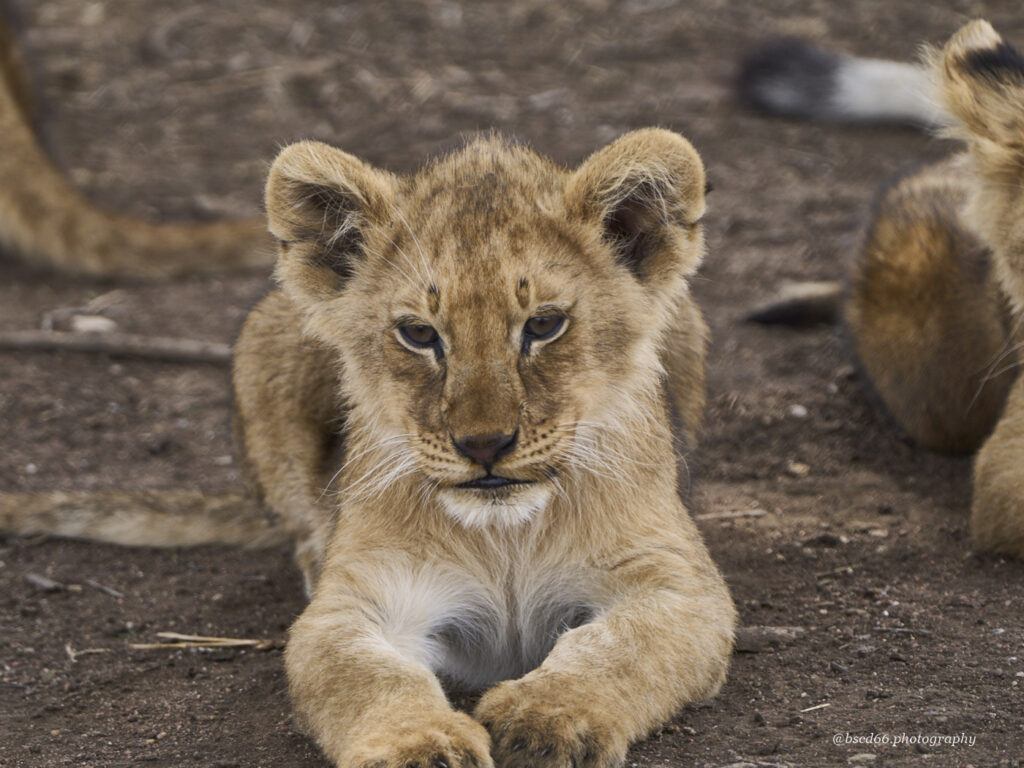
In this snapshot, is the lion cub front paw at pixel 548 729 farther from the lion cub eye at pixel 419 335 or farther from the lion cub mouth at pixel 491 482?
the lion cub eye at pixel 419 335

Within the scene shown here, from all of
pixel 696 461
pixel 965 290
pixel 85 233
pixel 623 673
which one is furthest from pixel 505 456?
pixel 85 233

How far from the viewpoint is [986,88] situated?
Answer: 4.91 meters

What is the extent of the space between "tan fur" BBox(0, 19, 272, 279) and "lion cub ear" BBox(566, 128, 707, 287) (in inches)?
157

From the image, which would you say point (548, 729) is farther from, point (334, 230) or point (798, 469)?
point (798, 469)

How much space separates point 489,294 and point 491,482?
446 mm

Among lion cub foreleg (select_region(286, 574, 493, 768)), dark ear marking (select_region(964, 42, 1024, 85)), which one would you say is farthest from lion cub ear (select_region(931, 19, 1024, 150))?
lion cub foreleg (select_region(286, 574, 493, 768))

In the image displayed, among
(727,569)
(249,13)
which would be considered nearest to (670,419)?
(727,569)

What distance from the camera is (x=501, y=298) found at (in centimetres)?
349

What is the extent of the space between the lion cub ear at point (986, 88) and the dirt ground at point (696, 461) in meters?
1.36

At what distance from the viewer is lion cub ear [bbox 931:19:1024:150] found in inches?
191

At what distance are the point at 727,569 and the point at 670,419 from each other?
0.65 m

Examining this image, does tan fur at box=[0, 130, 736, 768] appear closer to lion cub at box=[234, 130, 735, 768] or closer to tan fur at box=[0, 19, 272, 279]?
lion cub at box=[234, 130, 735, 768]

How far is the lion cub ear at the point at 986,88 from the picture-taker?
4859mm

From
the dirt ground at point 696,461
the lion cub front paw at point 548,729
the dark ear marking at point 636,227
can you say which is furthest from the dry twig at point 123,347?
the lion cub front paw at point 548,729
